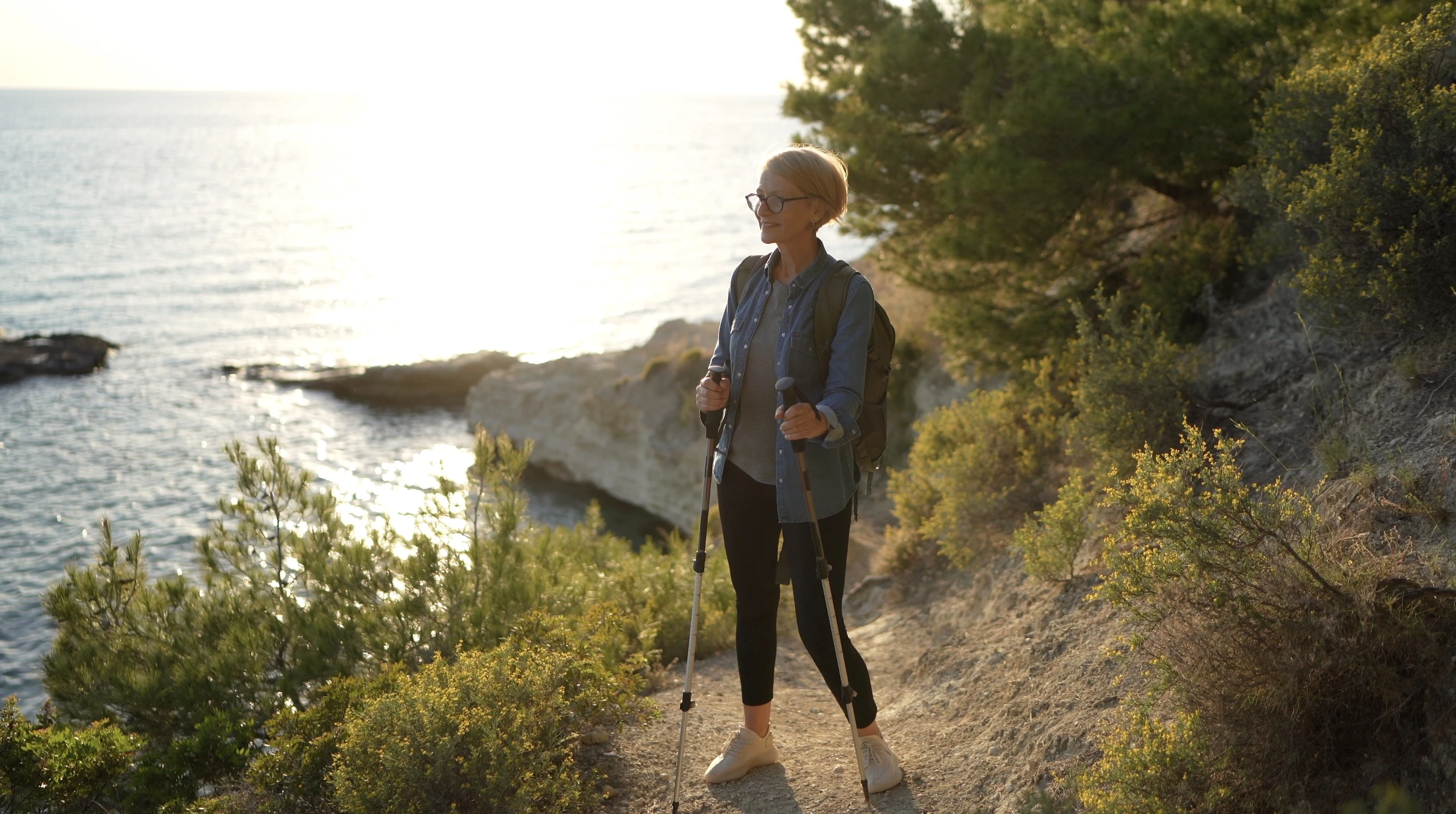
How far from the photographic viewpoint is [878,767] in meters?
4.04

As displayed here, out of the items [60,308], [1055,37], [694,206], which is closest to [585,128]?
[694,206]

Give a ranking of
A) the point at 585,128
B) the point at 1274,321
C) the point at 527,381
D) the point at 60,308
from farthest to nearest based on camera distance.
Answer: the point at 585,128 < the point at 60,308 < the point at 527,381 < the point at 1274,321

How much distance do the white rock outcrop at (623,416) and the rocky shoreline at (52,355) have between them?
1663cm

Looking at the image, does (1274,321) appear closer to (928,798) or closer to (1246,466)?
(1246,466)

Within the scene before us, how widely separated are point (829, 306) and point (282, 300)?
160ft

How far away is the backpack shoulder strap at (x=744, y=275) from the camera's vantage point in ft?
13.0

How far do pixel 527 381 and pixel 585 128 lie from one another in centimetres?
17642

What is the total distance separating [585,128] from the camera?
19250cm

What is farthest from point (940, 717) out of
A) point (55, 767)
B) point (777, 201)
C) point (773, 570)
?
point (55, 767)

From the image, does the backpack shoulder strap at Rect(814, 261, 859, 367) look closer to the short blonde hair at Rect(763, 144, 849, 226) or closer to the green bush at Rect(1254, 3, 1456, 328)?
the short blonde hair at Rect(763, 144, 849, 226)

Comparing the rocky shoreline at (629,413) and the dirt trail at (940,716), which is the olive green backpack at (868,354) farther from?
the rocky shoreline at (629,413)

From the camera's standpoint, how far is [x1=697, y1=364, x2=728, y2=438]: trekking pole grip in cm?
386

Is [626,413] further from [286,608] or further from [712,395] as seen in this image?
[712,395]

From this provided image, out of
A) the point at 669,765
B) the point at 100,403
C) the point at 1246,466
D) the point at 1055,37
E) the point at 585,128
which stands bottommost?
the point at 100,403
